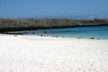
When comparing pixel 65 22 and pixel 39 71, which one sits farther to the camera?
pixel 65 22

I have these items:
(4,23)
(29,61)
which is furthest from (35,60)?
(4,23)

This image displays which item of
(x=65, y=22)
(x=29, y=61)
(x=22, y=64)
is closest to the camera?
(x=22, y=64)

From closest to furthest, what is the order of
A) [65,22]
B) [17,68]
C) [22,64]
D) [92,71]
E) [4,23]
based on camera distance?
1. [92,71]
2. [17,68]
3. [22,64]
4. [4,23]
5. [65,22]

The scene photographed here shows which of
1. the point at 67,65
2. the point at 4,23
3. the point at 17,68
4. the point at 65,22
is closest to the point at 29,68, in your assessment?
the point at 17,68

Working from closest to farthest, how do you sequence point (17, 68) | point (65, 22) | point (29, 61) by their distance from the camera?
1. point (17, 68)
2. point (29, 61)
3. point (65, 22)

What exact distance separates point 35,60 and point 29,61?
0.36m

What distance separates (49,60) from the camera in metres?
11.7

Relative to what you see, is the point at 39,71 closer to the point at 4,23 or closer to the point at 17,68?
the point at 17,68

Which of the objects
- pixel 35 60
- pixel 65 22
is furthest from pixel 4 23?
pixel 35 60

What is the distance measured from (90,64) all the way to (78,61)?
924 millimetres

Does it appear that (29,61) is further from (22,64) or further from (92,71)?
(92,71)

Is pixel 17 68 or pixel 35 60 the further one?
pixel 35 60

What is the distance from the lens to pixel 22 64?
1081 centimetres

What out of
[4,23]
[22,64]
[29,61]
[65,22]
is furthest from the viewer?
[65,22]
